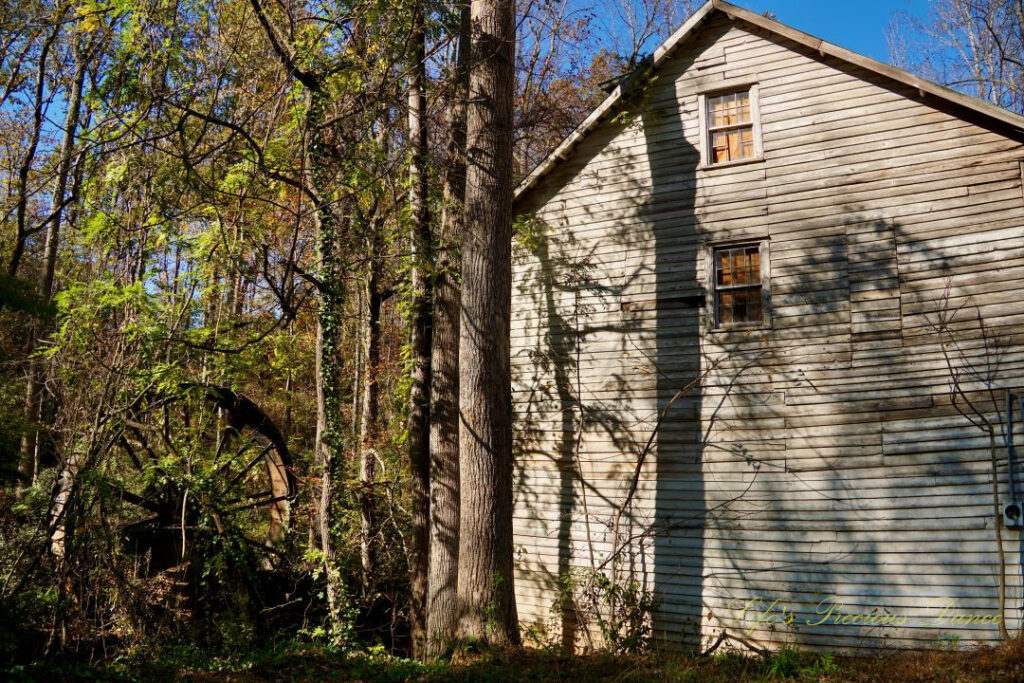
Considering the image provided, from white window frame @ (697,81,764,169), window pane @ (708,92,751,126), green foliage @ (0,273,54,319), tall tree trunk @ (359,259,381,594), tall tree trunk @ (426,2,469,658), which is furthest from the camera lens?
tall tree trunk @ (359,259,381,594)

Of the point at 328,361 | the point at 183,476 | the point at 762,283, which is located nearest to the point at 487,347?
the point at 328,361

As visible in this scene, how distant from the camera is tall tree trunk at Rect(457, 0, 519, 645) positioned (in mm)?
9570

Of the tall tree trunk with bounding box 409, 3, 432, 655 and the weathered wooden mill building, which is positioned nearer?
the weathered wooden mill building

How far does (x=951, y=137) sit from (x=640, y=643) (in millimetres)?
8552

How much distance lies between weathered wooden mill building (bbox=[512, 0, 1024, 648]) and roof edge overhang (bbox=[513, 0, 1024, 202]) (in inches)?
1.6

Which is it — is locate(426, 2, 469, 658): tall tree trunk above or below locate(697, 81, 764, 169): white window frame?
below

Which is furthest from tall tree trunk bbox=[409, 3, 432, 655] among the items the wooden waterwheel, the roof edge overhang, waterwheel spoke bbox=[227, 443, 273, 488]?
the wooden waterwheel

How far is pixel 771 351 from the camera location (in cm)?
1102

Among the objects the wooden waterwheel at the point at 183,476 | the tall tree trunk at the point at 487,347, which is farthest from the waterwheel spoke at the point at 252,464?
the tall tree trunk at the point at 487,347

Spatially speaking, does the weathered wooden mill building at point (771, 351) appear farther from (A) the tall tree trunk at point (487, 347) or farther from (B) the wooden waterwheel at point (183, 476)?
(B) the wooden waterwheel at point (183, 476)

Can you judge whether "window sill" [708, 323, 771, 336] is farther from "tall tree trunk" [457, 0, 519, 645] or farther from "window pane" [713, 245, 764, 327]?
"tall tree trunk" [457, 0, 519, 645]

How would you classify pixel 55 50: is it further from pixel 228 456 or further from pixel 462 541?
pixel 462 541

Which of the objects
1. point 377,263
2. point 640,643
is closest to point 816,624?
point 640,643

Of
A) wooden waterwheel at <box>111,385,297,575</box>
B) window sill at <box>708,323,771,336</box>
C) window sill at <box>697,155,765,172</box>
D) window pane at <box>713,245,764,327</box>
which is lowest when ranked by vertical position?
wooden waterwheel at <box>111,385,297,575</box>
